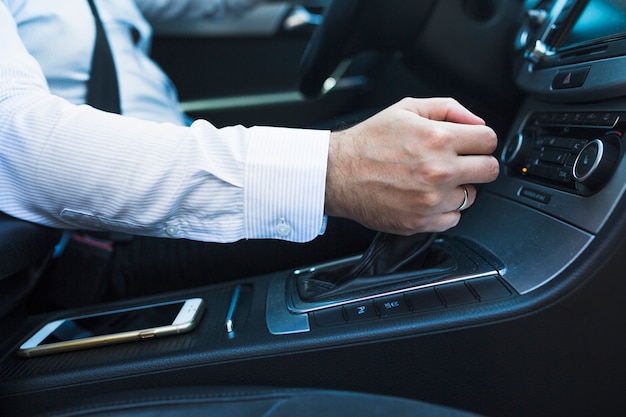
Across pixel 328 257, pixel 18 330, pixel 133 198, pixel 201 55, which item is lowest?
pixel 18 330

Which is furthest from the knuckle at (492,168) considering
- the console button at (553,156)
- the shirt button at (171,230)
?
the shirt button at (171,230)

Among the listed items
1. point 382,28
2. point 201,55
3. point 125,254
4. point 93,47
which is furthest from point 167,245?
point 201,55

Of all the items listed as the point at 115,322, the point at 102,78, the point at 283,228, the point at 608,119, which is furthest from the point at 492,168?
the point at 102,78

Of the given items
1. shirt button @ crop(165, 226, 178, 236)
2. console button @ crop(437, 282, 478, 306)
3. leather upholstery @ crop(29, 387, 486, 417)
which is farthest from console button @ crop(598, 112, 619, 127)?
shirt button @ crop(165, 226, 178, 236)

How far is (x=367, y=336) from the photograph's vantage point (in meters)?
0.52

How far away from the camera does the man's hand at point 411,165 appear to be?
1.66 feet

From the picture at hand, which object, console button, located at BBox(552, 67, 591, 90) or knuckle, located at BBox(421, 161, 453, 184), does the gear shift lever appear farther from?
console button, located at BBox(552, 67, 591, 90)

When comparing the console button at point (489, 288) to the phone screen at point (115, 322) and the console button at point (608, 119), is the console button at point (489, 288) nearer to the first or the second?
the console button at point (608, 119)

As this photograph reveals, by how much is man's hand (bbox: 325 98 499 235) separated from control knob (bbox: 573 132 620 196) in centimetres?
8

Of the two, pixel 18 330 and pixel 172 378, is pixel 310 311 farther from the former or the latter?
pixel 18 330

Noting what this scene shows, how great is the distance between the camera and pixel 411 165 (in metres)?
0.51

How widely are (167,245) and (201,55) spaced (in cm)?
84

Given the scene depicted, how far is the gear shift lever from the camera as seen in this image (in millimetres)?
594

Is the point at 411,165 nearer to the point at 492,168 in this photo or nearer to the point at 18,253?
Result: the point at 492,168
